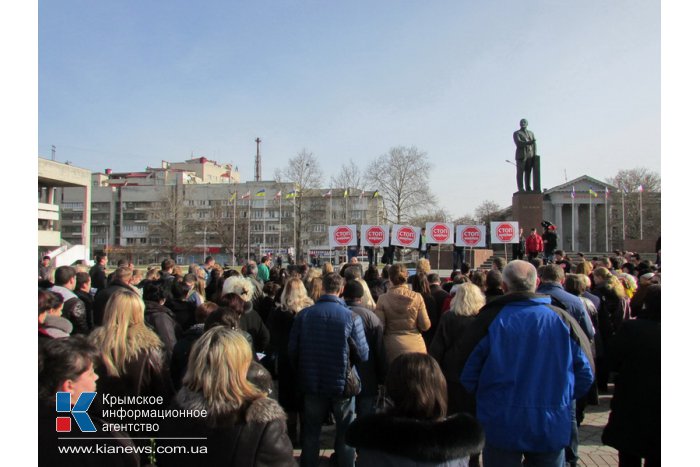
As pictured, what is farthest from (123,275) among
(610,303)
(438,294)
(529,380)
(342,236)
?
(342,236)

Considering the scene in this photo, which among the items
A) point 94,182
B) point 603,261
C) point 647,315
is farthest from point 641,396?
point 94,182

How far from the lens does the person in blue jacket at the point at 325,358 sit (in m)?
4.30

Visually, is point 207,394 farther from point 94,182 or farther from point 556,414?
point 94,182

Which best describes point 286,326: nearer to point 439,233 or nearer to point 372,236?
point 372,236

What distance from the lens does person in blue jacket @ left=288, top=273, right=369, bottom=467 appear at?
14.1 ft

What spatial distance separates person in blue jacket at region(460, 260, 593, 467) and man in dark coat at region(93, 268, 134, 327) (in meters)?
4.40

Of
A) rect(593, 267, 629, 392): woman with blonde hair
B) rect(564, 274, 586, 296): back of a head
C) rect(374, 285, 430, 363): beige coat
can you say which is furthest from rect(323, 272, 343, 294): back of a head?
rect(593, 267, 629, 392): woman with blonde hair

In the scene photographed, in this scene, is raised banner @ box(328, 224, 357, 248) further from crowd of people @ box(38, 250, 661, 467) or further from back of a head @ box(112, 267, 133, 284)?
crowd of people @ box(38, 250, 661, 467)

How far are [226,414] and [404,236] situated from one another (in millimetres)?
16412

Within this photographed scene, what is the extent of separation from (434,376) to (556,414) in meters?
1.20

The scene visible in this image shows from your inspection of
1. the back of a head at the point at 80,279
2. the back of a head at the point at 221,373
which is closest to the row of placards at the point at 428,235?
the back of a head at the point at 80,279

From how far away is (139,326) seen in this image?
3574mm

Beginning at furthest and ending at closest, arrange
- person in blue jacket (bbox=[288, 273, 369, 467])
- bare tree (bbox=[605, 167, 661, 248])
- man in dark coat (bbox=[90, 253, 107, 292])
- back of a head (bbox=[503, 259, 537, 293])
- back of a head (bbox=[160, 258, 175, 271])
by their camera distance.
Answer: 1. bare tree (bbox=[605, 167, 661, 248])
2. man in dark coat (bbox=[90, 253, 107, 292])
3. back of a head (bbox=[160, 258, 175, 271])
4. person in blue jacket (bbox=[288, 273, 369, 467])
5. back of a head (bbox=[503, 259, 537, 293])

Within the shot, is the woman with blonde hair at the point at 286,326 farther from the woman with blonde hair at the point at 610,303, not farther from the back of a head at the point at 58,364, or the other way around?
the woman with blonde hair at the point at 610,303
